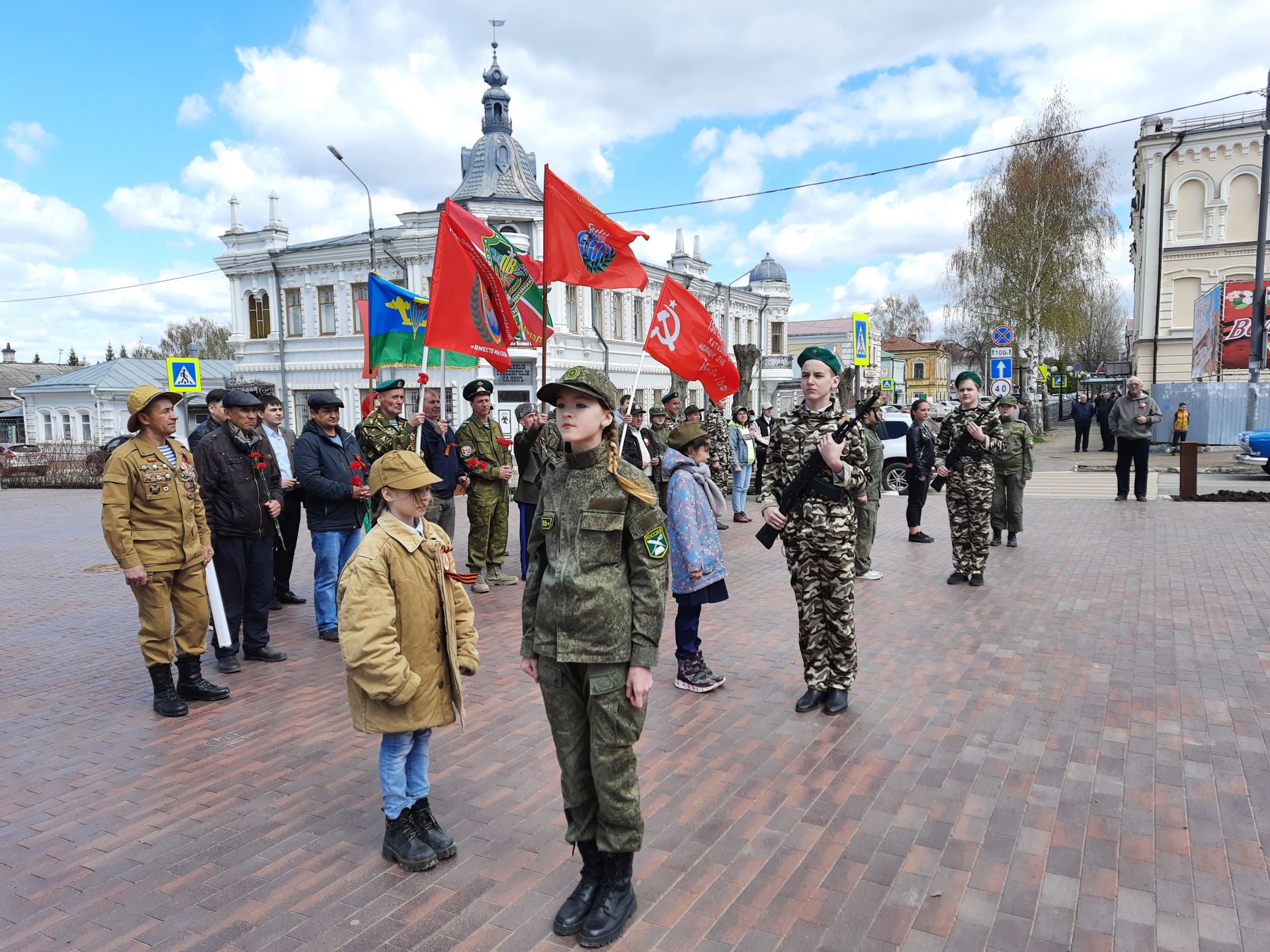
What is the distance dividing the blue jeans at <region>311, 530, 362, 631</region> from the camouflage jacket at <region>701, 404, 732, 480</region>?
6.62 meters

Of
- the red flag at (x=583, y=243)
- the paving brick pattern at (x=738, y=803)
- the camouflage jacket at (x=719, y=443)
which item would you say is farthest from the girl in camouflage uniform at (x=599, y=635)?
the camouflage jacket at (x=719, y=443)

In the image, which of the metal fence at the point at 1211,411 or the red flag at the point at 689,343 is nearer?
the red flag at the point at 689,343

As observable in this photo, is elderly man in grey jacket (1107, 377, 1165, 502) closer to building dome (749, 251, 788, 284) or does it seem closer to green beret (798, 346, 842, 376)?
green beret (798, 346, 842, 376)

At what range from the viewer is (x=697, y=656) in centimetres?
549

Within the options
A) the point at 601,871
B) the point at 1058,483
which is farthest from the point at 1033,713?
the point at 1058,483

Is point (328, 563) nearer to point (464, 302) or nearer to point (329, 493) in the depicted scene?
point (329, 493)

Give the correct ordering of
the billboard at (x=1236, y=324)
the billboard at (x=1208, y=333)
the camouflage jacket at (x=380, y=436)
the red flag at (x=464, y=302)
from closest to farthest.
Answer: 1. the red flag at (x=464, y=302)
2. the camouflage jacket at (x=380, y=436)
3. the billboard at (x=1236, y=324)
4. the billboard at (x=1208, y=333)

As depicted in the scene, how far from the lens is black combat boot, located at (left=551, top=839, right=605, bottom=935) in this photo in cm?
293

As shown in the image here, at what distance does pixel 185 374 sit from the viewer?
13.5m

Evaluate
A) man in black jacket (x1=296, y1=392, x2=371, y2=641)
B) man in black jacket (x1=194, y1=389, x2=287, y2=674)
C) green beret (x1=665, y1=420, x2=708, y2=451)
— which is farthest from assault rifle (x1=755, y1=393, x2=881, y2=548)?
man in black jacket (x1=194, y1=389, x2=287, y2=674)

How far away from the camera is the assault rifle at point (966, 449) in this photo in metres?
8.47

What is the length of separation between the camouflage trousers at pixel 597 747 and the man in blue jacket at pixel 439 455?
218 inches

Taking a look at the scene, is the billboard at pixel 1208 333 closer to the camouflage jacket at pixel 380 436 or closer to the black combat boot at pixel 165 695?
the camouflage jacket at pixel 380 436

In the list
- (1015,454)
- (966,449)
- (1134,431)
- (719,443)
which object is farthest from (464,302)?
(1134,431)
